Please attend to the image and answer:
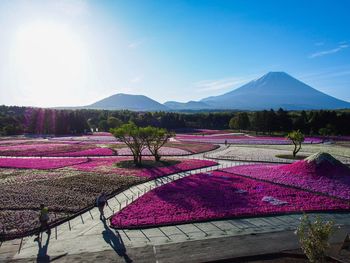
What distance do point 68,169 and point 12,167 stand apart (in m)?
9.01

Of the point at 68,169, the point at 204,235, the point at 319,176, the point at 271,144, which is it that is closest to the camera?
the point at 204,235

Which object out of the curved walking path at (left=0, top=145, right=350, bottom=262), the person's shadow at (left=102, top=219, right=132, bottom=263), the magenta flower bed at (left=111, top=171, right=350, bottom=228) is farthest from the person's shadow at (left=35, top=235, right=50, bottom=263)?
the magenta flower bed at (left=111, top=171, right=350, bottom=228)

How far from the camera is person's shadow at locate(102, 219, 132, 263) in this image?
17623mm

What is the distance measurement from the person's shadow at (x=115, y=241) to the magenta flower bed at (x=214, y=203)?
93 cm

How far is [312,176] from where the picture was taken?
34.5 m

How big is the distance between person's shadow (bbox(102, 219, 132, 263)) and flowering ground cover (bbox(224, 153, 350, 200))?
1991cm

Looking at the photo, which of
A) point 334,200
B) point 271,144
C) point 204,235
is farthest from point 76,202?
point 271,144

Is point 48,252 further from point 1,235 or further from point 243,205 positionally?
point 243,205

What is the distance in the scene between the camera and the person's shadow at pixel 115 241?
694 inches

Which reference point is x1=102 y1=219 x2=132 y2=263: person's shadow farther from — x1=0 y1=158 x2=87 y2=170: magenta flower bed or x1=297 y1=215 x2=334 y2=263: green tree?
x1=0 y1=158 x2=87 y2=170: magenta flower bed

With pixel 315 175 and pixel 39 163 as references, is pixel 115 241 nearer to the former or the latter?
pixel 315 175

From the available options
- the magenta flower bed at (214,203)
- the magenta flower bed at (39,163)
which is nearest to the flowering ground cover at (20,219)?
the magenta flower bed at (214,203)

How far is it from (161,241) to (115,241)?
2792mm

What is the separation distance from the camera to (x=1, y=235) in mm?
20500
